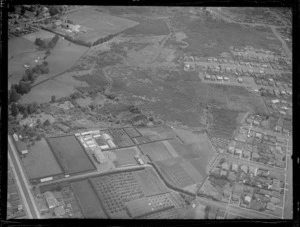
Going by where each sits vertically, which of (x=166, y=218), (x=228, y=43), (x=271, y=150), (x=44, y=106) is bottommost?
(x=166, y=218)

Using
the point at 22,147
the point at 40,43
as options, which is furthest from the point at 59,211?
the point at 40,43

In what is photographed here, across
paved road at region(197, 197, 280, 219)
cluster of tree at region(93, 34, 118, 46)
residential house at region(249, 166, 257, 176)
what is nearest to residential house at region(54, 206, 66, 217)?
paved road at region(197, 197, 280, 219)

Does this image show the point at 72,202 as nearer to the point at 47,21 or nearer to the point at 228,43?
the point at 47,21

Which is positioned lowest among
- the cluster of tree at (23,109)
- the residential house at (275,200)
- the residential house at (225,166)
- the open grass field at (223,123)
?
the residential house at (275,200)

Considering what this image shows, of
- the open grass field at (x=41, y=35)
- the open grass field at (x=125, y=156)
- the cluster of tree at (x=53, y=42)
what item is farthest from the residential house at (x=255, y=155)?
the open grass field at (x=41, y=35)

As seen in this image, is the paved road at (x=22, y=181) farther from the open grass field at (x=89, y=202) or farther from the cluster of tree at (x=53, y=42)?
the cluster of tree at (x=53, y=42)

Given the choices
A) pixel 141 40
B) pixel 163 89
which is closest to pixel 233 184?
pixel 163 89

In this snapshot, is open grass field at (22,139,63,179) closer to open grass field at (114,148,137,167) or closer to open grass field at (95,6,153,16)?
open grass field at (114,148,137,167)
